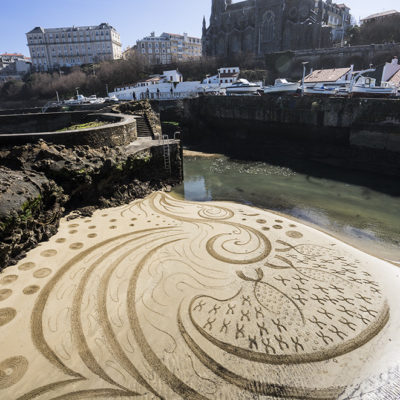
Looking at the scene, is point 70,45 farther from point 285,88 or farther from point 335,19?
point 285,88

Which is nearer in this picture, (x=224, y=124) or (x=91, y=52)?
(x=224, y=124)

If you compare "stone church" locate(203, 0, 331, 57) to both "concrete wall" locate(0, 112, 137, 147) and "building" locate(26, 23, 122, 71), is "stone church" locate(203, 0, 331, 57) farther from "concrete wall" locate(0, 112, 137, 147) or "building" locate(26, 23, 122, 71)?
"concrete wall" locate(0, 112, 137, 147)

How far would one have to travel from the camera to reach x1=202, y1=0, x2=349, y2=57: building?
178 ft

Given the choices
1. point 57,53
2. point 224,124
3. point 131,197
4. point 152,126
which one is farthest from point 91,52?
point 131,197

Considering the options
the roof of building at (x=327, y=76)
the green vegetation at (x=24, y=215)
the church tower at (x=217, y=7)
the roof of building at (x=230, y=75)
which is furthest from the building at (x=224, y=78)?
the green vegetation at (x=24, y=215)

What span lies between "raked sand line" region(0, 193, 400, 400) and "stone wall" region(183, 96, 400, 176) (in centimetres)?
1598

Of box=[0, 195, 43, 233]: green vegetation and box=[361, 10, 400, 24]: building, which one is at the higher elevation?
box=[361, 10, 400, 24]: building

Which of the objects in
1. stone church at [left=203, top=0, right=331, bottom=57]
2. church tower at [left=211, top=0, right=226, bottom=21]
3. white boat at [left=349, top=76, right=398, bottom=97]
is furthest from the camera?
church tower at [left=211, top=0, right=226, bottom=21]

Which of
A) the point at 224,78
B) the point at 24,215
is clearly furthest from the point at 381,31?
the point at 24,215

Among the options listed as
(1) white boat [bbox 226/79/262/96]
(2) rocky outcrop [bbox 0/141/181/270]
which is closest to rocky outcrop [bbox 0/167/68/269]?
Result: (2) rocky outcrop [bbox 0/141/181/270]

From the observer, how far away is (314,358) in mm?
6348

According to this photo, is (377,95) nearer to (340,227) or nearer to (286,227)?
(340,227)

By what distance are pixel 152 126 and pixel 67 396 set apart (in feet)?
64.6

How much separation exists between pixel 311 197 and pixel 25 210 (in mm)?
14893
